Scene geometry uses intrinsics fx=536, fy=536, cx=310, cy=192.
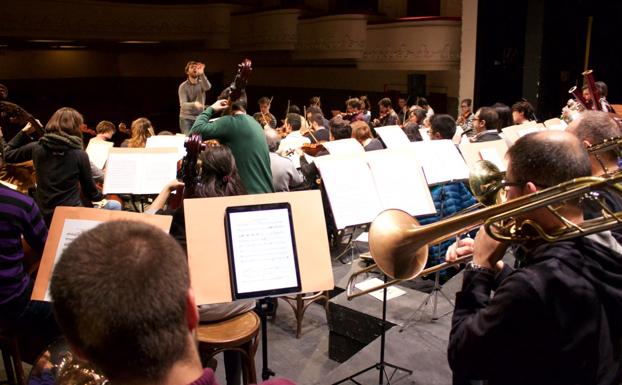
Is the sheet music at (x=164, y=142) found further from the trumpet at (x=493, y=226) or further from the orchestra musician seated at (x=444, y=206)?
Answer: the trumpet at (x=493, y=226)

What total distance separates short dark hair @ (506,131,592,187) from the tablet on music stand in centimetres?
106

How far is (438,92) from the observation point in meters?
14.2

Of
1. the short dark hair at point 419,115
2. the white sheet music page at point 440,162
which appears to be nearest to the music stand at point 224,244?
the white sheet music page at point 440,162

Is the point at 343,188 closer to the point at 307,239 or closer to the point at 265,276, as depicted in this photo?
the point at 307,239

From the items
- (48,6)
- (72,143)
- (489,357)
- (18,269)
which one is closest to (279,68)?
(48,6)

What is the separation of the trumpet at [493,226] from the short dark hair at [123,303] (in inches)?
38.1

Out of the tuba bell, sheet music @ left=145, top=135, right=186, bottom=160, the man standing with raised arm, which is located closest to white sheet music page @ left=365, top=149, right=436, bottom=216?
the tuba bell

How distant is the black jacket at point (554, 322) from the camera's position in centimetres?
156

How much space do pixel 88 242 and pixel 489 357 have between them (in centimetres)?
123

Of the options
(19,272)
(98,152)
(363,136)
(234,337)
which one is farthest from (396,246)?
(98,152)

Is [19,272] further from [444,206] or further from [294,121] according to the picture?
[294,121]

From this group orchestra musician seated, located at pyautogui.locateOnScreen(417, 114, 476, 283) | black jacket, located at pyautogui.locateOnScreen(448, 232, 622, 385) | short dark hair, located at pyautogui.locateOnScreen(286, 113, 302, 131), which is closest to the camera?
black jacket, located at pyautogui.locateOnScreen(448, 232, 622, 385)

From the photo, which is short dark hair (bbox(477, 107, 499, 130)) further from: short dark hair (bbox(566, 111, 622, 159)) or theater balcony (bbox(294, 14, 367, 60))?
theater balcony (bbox(294, 14, 367, 60))

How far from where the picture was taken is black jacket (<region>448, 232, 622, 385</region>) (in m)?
1.56
